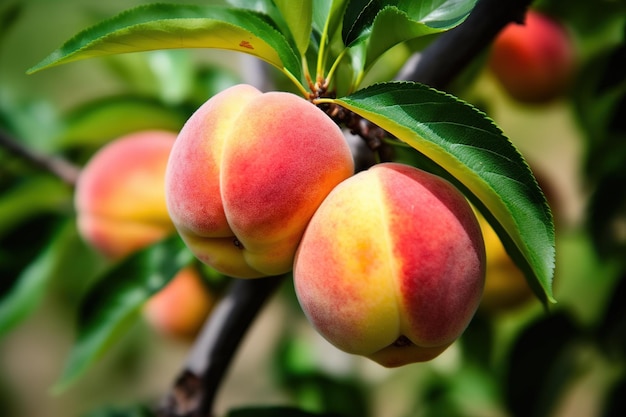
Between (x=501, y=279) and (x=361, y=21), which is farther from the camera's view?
(x=501, y=279)

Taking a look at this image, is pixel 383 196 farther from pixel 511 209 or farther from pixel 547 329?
pixel 547 329

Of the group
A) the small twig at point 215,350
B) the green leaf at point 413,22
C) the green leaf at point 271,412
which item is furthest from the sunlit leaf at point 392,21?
the green leaf at point 271,412

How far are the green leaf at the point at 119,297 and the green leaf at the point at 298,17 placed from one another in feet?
1.01

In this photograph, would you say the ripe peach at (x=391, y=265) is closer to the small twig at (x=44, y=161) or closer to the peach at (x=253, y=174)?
the peach at (x=253, y=174)

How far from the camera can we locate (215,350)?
74 cm

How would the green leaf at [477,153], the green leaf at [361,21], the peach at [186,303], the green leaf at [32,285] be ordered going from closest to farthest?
the green leaf at [477,153]
the green leaf at [361,21]
the green leaf at [32,285]
the peach at [186,303]

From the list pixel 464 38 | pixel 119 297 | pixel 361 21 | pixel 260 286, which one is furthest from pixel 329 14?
pixel 119 297

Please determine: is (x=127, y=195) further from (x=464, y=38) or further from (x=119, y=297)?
(x=464, y=38)

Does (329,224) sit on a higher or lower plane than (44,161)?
higher

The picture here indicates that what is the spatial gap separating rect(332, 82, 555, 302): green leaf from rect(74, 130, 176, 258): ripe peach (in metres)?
0.50

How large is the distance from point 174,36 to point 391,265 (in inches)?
9.1

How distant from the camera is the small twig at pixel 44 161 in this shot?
1.05 m

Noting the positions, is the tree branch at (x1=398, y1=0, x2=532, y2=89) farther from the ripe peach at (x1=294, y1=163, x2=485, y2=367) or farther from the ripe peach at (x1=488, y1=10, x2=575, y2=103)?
the ripe peach at (x1=488, y1=10, x2=575, y2=103)

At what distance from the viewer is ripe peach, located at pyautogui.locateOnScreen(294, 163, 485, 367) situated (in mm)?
487
